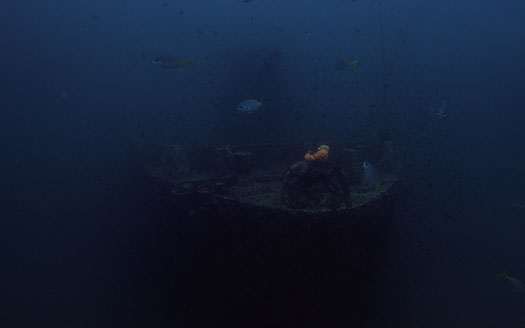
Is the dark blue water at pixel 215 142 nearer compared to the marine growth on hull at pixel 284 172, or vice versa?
the marine growth on hull at pixel 284 172

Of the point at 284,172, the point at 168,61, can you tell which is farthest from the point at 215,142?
the point at 284,172

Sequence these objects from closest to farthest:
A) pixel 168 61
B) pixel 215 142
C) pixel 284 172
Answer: pixel 284 172
pixel 168 61
pixel 215 142

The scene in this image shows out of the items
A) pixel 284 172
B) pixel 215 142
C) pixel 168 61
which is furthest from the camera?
pixel 215 142

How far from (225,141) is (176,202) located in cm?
1093

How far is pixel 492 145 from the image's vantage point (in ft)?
92.4

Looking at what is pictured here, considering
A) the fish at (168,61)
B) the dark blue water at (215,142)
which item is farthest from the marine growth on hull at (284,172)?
the fish at (168,61)

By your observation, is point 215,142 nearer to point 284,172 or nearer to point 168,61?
point 168,61

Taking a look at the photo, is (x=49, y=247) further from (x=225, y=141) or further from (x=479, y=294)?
(x=479, y=294)

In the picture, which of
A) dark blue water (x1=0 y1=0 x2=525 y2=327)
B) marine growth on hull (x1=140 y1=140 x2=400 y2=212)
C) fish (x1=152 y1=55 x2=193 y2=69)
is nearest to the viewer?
marine growth on hull (x1=140 y1=140 x2=400 y2=212)

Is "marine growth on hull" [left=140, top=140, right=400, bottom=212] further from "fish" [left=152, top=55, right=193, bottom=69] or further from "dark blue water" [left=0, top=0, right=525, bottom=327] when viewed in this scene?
"fish" [left=152, top=55, right=193, bottom=69]

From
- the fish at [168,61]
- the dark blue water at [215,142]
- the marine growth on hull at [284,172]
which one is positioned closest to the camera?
the marine growth on hull at [284,172]

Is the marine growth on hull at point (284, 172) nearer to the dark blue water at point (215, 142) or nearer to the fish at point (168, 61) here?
the dark blue water at point (215, 142)

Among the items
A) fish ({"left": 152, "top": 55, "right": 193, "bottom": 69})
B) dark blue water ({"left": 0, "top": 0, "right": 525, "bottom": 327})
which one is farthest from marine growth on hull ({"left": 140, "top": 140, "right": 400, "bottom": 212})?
fish ({"left": 152, "top": 55, "right": 193, "bottom": 69})

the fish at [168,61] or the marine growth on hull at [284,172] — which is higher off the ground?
the fish at [168,61]
